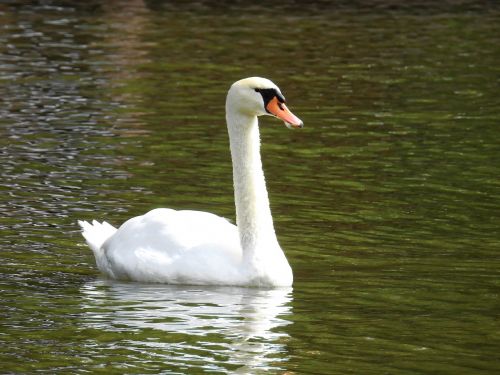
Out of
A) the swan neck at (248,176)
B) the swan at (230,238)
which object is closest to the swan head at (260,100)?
the swan at (230,238)

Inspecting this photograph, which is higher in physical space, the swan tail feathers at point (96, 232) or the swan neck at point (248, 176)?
the swan neck at point (248, 176)

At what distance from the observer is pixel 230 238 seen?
12328 millimetres

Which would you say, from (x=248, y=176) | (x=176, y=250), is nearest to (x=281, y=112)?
(x=248, y=176)

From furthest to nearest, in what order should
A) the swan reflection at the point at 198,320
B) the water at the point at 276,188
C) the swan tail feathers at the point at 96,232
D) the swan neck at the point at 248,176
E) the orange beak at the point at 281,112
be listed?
the swan tail feathers at the point at 96,232, the swan neck at the point at 248,176, the orange beak at the point at 281,112, the water at the point at 276,188, the swan reflection at the point at 198,320

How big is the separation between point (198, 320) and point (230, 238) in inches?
57.1

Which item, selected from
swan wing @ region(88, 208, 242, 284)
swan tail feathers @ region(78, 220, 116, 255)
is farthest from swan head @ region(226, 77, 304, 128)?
swan tail feathers @ region(78, 220, 116, 255)

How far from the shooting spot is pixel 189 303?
37.8ft

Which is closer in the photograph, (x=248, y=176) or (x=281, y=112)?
(x=281, y=112)

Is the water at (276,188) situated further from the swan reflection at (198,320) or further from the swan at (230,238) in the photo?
the swan at (230,238)

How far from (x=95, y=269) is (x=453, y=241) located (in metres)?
3.10

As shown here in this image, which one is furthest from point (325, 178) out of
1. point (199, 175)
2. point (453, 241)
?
Answer: point (453, 241)

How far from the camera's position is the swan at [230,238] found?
1204cm

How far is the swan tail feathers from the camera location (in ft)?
41.8

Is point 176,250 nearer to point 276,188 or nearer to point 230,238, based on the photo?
point 230,238
